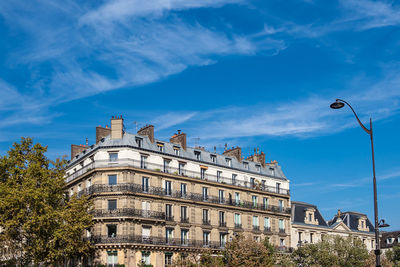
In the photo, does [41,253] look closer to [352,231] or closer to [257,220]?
[257,220]

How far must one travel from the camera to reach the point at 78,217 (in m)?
46.7

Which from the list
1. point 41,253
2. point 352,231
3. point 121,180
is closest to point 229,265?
point 121,180

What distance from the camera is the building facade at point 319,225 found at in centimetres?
6497

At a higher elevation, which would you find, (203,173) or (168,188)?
(203,173)

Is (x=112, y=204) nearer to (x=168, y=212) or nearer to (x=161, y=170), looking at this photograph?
(x=168, y=212)

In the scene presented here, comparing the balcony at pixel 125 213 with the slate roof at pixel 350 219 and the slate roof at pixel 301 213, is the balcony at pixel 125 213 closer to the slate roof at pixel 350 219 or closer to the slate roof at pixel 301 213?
the slate roof at pixel 301 213

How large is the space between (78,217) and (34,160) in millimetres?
6342

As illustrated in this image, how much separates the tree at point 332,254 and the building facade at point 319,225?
6.08ft

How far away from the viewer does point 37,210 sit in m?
44.4

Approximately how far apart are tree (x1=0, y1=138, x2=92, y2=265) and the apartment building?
298cm

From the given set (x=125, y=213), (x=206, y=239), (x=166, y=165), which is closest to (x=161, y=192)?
(x=166, y=165)

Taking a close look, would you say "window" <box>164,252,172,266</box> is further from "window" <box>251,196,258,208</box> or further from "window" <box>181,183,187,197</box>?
"window" <box>251,196,258,208</box>

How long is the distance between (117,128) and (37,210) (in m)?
12.1

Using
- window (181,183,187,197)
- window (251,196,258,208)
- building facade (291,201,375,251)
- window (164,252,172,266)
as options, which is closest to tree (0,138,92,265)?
window (164,252,172,266)
